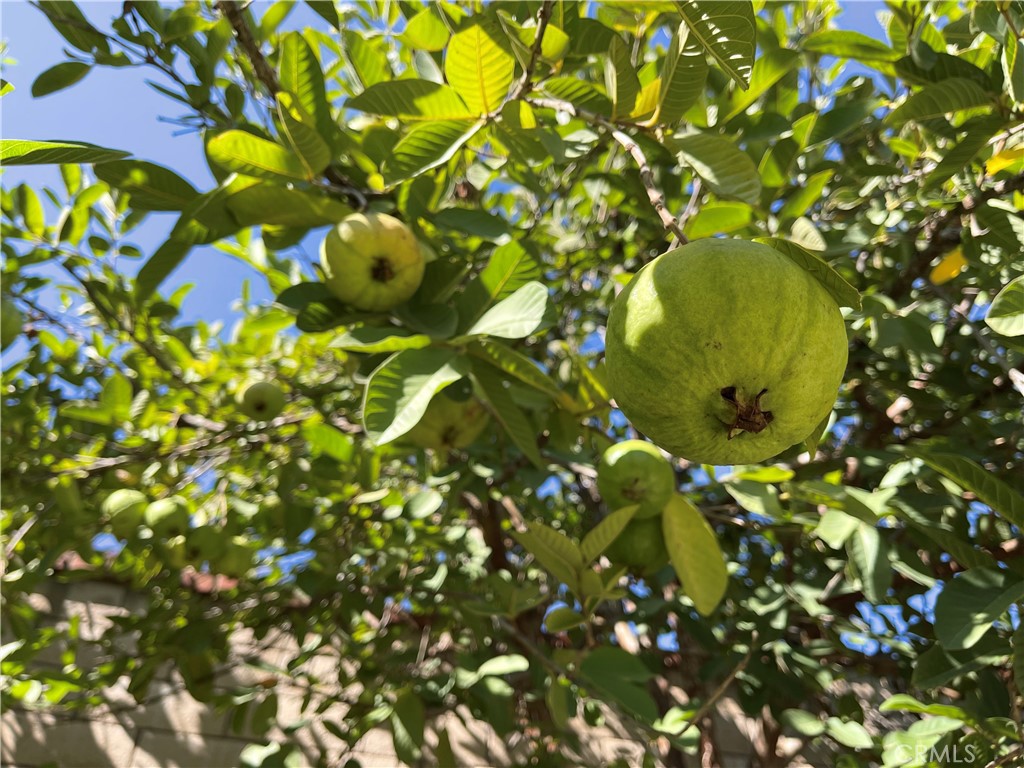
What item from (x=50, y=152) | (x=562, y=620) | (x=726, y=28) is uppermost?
(x=726, y=28)

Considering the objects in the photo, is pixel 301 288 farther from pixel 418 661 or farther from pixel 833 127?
pixel 418 661

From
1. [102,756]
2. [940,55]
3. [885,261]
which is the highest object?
[885,261]

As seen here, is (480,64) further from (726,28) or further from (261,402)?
(261,402)

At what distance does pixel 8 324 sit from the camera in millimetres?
1857

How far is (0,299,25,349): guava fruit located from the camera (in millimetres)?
1845

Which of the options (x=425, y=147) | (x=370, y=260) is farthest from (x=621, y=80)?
(x=370, y=260)

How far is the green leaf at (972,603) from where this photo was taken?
1161 millimetres

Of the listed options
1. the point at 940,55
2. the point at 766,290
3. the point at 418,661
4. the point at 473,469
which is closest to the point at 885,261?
the point at 940,55

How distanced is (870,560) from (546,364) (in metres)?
1.38

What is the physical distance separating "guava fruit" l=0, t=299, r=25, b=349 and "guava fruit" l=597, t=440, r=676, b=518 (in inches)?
69.6

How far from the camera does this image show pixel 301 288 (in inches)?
55.6

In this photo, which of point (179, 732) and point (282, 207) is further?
point (179, 732)

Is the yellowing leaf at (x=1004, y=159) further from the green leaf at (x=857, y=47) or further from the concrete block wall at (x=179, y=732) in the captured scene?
the concrete block wall at (x=179, y=732)

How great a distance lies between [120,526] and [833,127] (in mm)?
2327
